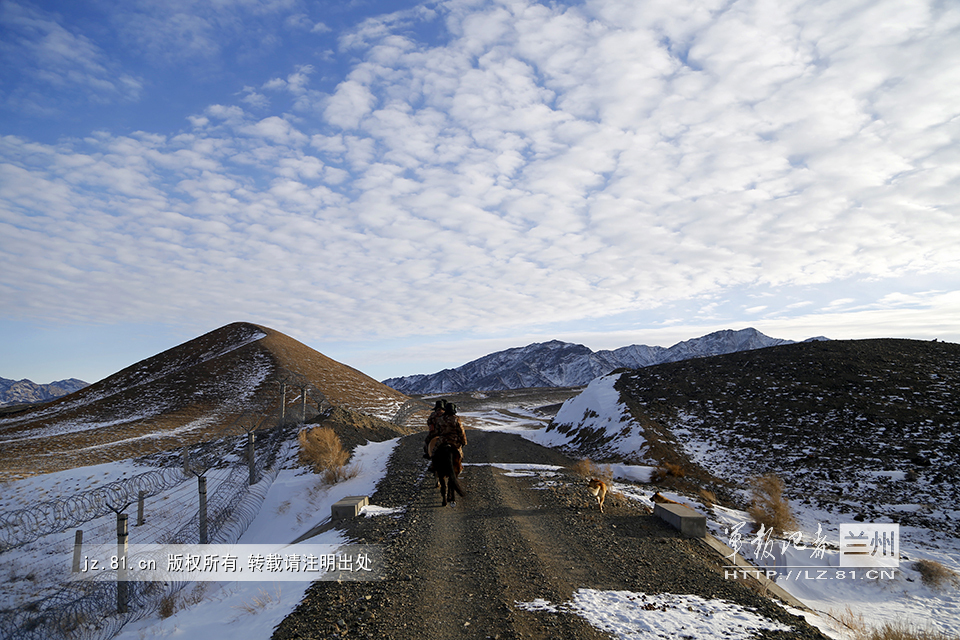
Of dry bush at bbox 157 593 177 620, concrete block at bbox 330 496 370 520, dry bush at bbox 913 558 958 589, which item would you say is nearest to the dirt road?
concrete block at bbox 330 496 370 520

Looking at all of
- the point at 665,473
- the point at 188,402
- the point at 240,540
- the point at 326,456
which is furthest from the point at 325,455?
the point at 188,402

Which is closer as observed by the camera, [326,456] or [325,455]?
[326,456]

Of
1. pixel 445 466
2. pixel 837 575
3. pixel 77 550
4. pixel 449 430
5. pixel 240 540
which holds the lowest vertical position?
pixel 240 540

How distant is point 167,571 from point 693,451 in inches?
934

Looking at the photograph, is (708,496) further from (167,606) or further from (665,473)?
(167,606)

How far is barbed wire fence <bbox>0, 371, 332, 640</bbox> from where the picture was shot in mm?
8969

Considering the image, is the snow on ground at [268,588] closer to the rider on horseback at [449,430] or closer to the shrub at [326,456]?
the shrub at [326,456]

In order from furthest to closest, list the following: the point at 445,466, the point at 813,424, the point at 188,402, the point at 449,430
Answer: the point at 188,402
the point at 813,424
the point at 445,466
the point at 449,430

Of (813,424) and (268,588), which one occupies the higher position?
(813,424)

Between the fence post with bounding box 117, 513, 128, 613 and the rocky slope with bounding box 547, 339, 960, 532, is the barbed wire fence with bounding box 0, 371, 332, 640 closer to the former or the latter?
the fence post with bounding box 117, 513, 128, 613

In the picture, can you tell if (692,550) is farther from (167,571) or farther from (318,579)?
(167,571)

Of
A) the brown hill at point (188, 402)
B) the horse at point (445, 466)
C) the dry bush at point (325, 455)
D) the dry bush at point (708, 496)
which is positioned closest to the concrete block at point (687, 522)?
the horse at point (445, 466)

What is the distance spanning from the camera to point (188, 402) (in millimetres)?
53406

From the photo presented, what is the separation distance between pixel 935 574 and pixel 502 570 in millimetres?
10853
